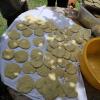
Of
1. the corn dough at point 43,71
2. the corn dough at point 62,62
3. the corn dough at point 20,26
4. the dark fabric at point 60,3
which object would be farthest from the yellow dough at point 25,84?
the dark fabric at point 60,3

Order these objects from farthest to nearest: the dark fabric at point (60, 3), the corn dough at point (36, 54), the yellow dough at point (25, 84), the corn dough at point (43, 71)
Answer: the dark fabric at point (60, 3), the corn dough at point (36, 54), the corn dough at point (43, 71), the yellow dough at point (25, 84)

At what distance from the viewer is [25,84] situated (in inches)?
77.6

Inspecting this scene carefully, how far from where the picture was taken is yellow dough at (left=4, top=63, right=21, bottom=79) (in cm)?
200

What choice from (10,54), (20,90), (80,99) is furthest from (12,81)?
(80,99)

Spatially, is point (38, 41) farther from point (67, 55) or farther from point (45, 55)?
point (67, 55)

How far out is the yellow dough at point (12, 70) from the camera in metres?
2.00

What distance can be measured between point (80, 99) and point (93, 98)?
0.17m

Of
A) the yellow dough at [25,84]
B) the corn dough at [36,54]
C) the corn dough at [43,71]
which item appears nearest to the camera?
the yellow dough at [25,84]

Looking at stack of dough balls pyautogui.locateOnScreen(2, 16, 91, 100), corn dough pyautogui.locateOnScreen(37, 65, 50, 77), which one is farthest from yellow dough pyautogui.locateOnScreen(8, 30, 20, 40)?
corn dough pyautogui.locateOnScreen(37, 65, 50, 77)

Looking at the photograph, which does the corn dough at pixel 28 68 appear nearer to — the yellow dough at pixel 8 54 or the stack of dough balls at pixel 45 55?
the stack of dough balls at pixel 45 55

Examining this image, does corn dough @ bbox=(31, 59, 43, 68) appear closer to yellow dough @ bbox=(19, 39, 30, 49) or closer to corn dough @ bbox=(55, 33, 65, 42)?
yellow dough @ bbox=(19, 39, 30, 49)

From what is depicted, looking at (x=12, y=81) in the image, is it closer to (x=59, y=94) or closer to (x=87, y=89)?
(x=59, y=94)

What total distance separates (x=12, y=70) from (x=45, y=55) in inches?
13.5

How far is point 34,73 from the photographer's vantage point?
205 centimetres
